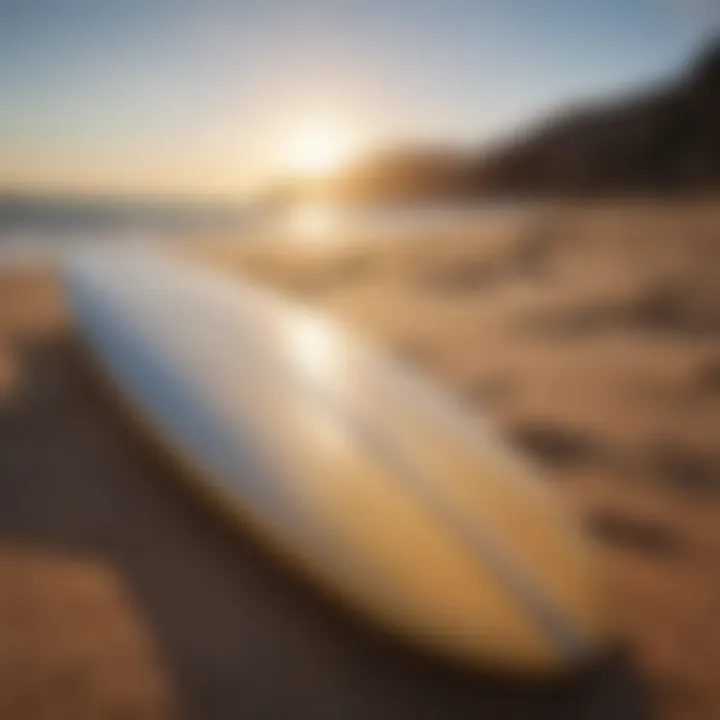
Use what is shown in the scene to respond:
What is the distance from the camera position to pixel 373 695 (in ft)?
1.89

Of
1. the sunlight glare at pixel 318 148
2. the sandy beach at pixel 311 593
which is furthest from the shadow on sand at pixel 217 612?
the sunlight glare at pixel 318 148

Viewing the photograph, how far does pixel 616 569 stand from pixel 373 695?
10.0 inches

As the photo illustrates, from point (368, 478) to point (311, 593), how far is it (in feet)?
0.42

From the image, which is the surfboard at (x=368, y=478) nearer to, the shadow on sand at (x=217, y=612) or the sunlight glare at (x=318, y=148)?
the shadow on sand at (x=217, y=612)

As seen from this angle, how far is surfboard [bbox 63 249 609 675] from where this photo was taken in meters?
0.61

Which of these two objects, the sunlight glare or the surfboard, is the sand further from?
the sunlight glare

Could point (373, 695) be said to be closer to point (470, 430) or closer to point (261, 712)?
point (261, 712)

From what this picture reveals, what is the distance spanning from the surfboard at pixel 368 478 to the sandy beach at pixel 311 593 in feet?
0.11

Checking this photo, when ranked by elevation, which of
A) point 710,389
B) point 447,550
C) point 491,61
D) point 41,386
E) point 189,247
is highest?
point 491,61

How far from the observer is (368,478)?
753 mm

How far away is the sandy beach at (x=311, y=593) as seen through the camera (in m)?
0.58

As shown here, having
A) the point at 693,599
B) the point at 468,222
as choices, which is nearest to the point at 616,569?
the point at 693,599

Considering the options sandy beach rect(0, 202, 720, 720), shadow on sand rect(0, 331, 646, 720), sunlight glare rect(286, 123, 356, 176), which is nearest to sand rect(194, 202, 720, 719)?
sandy beach rect(0, 202, 720, 720)

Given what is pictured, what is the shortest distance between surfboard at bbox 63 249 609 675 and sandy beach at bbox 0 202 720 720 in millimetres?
32
